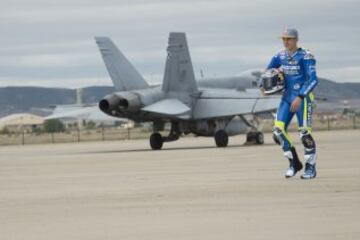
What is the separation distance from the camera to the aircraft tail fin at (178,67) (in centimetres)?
3772

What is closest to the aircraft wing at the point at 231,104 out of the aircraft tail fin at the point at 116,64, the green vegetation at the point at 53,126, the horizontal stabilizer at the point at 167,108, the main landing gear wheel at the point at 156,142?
the horizontal stabilizer at the point at 167,108

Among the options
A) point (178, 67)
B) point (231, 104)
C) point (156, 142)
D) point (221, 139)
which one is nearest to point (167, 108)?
point (156, 142)

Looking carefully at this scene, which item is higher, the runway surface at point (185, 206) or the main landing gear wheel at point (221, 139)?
the runway surface at point (185, 206)

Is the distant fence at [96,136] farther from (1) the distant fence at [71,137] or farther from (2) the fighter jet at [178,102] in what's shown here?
(2) the fighter jet at [178,102]

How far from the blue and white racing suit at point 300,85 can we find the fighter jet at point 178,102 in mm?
21669

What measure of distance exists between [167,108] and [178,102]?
3.68ft

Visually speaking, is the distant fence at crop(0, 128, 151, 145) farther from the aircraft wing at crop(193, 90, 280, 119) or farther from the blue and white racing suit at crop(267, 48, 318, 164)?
the blue and white racing suit at crop(267, 48, 318, 164)

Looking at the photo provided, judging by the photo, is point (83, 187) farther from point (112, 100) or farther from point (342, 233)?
point (112, 100)

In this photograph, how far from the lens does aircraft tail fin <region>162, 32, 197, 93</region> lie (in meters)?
37.7

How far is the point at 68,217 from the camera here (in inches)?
420

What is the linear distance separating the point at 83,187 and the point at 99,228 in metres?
5.36

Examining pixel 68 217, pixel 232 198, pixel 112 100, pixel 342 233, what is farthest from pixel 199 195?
pixel 112 100

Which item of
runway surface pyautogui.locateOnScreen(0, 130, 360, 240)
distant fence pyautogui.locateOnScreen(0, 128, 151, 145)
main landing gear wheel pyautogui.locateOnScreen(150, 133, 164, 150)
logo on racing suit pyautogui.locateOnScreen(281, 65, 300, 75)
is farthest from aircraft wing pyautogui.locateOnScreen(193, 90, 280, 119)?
distant fence pyautogui.locateOnScreen(0, 128, 151, 145)

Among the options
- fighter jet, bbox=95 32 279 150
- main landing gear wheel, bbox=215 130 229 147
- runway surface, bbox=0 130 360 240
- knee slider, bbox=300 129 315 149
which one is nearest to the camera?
runway surface, bbox=0 130 360 240
